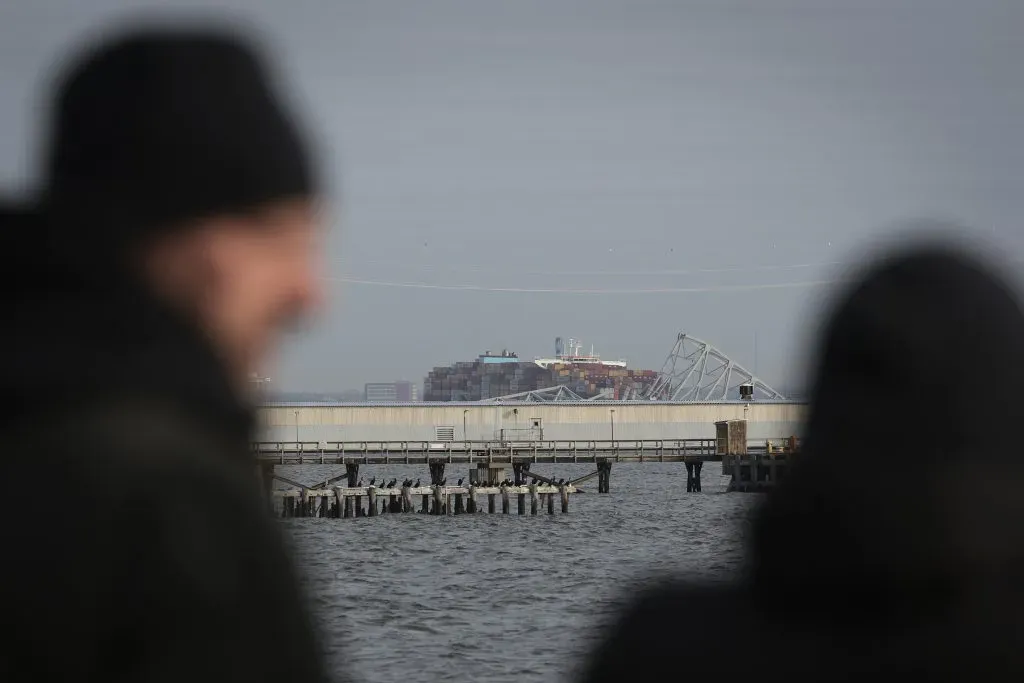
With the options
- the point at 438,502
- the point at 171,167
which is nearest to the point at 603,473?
the point at 438,502

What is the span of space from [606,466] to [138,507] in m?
79.7

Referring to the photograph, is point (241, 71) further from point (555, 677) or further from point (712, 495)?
point (712, 495)

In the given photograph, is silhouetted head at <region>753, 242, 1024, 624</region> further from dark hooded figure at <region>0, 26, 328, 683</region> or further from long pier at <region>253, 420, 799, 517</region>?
long pier at <region>253, 420, 799, 517</region>

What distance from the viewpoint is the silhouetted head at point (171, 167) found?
169cm

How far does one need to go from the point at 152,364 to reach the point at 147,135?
0.29 meters

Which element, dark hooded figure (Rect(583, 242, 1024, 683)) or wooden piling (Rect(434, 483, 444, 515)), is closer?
dark hooded figure (Rect(583, 242, 1024, 683))

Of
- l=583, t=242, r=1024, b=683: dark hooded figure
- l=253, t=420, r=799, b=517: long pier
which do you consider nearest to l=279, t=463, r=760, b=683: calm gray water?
l=583, t=242, r=1024, b=683: dark hooded figure

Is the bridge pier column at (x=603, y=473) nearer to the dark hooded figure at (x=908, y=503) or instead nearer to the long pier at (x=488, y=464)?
the long pier at (x=488, y=464)

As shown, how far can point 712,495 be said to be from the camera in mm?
87188

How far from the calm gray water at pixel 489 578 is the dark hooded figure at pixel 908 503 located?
0.18 meters

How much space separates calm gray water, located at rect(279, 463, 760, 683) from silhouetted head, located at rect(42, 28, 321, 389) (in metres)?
0.40

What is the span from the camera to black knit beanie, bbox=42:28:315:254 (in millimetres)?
1688

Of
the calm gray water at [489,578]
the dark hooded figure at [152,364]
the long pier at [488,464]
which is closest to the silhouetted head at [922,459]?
the calm gray water at [489,578]

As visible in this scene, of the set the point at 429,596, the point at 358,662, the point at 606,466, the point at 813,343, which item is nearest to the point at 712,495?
the point at 606,466
